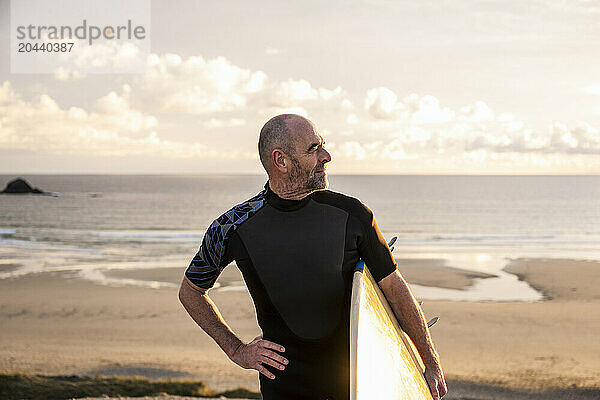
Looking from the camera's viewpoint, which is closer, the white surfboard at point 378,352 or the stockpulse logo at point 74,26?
the white surfboard at point 378,352

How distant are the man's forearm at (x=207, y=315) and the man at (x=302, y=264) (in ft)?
0.21

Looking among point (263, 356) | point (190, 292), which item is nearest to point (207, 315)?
point (190, 292)

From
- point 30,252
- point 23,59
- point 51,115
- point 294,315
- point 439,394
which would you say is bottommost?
point 30,252

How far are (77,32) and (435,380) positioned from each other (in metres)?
60.9

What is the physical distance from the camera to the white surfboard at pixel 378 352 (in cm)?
232

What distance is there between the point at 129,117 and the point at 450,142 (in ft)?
116

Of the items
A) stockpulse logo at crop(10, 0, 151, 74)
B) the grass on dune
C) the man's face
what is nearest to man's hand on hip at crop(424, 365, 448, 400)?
the man's face

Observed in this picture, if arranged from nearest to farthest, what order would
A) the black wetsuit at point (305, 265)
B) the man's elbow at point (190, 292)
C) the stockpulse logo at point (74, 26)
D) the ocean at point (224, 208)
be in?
1. the black wetsuit at point (305, 265)
2. the man's elbow at point (190, 292)
3. the ocean at point (224, 208)
4. the stockpulse logo at point (74, 26)

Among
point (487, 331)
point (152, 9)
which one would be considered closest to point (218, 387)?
point (487, 331)

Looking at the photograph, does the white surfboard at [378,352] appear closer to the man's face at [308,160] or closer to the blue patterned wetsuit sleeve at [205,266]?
the man's face at [308,160]

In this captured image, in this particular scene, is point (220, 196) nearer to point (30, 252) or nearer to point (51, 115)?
point (51, 115)

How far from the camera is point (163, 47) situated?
67062 mm

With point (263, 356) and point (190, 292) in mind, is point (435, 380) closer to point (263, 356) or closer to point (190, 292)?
point (263, 356)

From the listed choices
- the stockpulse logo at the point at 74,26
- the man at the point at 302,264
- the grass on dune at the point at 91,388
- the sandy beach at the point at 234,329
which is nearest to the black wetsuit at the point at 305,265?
the man at the point at 302,264
